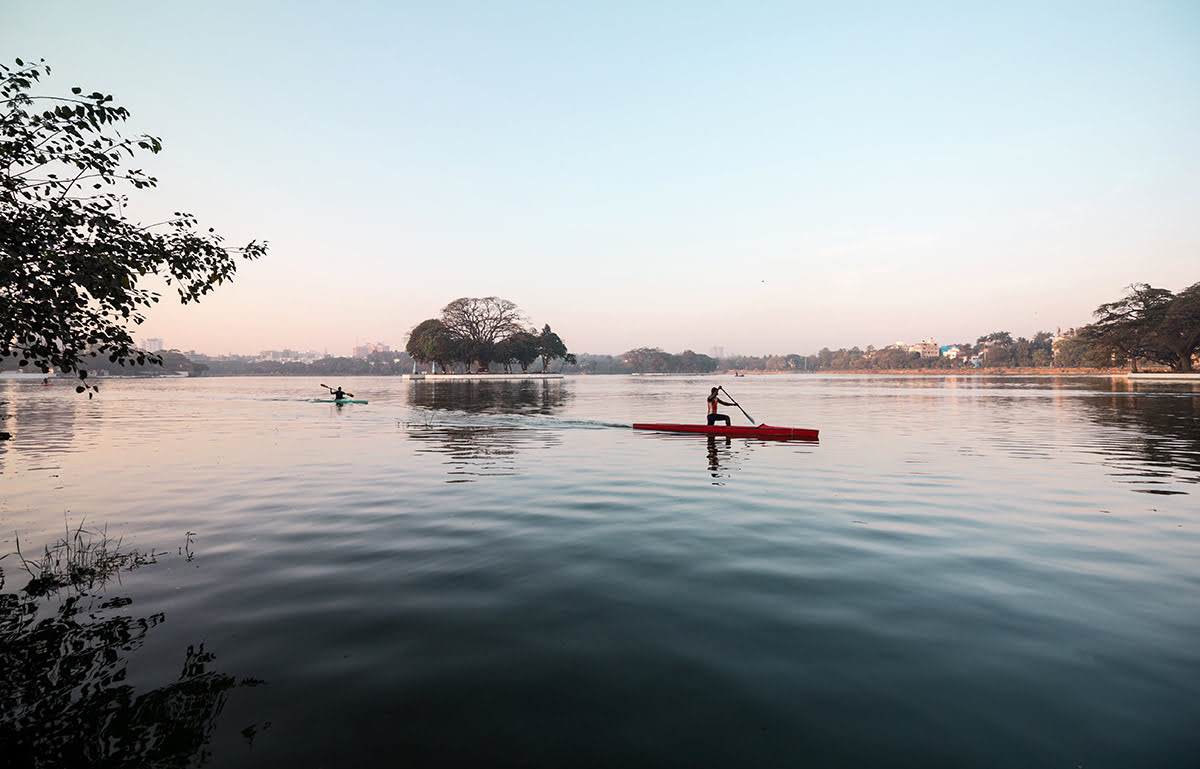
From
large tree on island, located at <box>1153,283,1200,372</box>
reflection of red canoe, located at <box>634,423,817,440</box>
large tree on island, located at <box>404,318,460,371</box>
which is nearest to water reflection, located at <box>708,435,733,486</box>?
reflection of red canoe, located at <box>634,423,817,440</box>

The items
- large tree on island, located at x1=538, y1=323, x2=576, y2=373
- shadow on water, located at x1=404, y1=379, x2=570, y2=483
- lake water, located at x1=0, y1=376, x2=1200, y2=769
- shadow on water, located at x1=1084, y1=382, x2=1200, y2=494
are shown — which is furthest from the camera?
large tree on island, located at x1=538, y1=323, x2=576, y2=373

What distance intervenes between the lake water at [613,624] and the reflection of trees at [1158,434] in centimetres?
360

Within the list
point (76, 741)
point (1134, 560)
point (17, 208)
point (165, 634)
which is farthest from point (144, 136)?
point (1134, 560)

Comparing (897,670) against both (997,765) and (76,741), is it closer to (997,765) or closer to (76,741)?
(997,765)

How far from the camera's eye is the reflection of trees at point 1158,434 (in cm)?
1619

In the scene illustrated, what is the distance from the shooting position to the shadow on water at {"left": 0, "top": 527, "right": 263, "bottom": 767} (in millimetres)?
3752

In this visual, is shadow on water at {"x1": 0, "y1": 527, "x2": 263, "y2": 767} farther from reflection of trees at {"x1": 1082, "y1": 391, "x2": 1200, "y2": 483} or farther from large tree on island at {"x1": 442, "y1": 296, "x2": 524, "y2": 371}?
large tree on island at {"x1": 442, "y1": 296, "x2": 524, "y2": 371}

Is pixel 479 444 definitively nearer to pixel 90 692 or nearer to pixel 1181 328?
pixel 90 692

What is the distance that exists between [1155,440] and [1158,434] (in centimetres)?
234

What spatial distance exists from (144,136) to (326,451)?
48.4 ft

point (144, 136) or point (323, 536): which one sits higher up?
point (144, 136)

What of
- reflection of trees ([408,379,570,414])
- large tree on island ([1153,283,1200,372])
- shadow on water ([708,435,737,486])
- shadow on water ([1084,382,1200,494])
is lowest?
shadow on water ([1084,382,1200,494])

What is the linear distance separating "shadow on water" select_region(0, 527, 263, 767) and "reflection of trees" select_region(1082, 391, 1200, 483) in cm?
1860

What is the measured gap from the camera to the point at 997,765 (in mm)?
3650
